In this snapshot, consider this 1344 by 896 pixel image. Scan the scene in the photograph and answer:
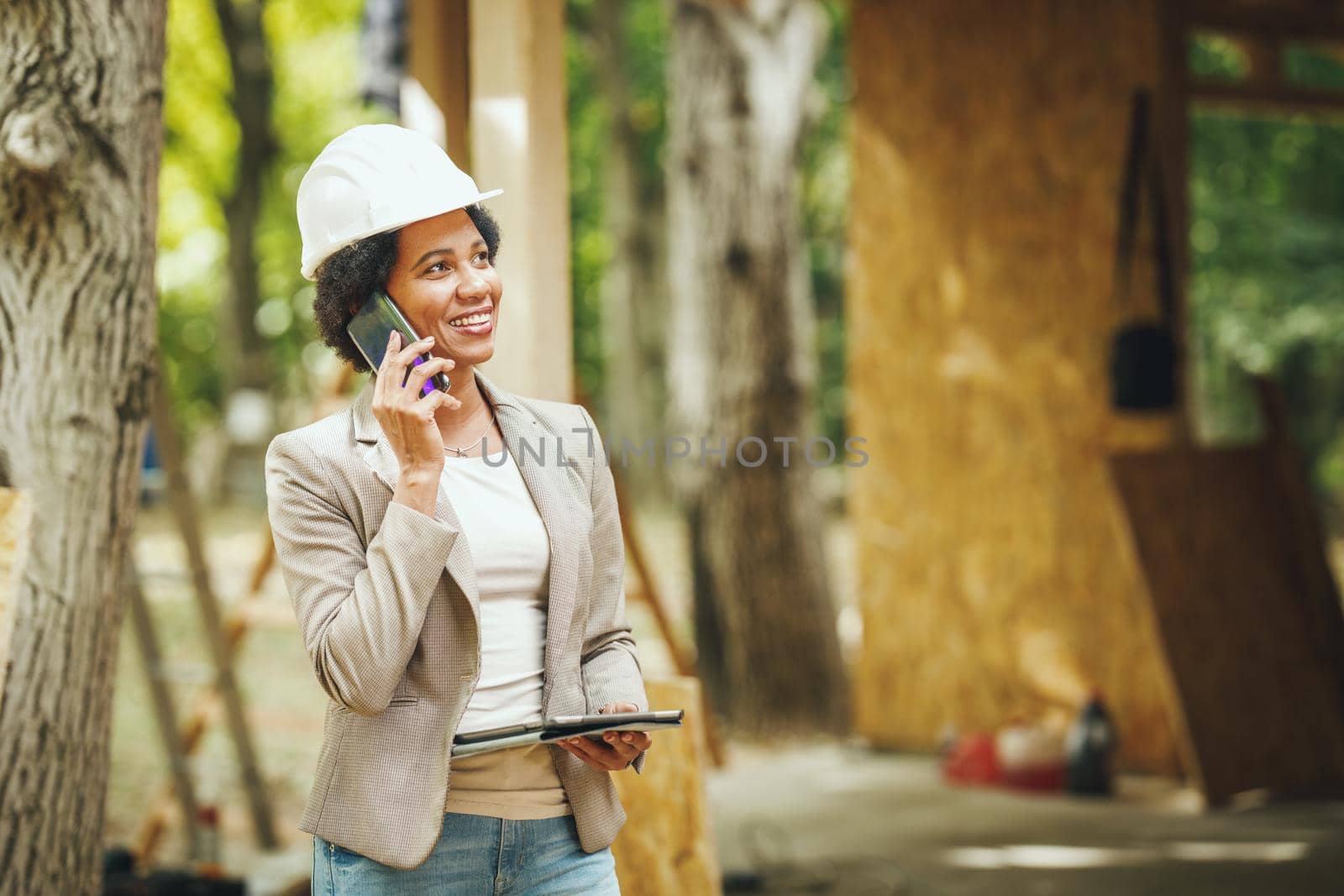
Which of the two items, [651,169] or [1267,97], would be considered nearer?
[1267,97]

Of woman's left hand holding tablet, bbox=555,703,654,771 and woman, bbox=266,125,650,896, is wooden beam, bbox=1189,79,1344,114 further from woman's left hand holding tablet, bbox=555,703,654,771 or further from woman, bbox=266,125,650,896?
woman's left hand holding tablet, bbox=555,703,654,771

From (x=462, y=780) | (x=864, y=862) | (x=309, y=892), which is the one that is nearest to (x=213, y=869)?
(x=309, y=892)

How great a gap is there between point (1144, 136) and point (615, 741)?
5286mm

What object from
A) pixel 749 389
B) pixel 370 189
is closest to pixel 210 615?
pixel 749 389

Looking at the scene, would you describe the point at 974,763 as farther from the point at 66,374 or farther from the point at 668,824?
the point at 66,374

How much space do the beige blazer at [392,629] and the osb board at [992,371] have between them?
4.79 meters

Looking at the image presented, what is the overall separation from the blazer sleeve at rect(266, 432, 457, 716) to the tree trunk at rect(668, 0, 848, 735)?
6.11m

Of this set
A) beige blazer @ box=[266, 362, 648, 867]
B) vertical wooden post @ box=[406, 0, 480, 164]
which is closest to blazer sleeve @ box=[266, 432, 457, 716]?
beige blazer @ box=[266, 362, 648, 867]

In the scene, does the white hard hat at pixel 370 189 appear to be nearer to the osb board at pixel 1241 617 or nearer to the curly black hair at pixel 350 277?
the curly black hair at pixel 350 277

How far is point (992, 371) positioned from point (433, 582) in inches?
226

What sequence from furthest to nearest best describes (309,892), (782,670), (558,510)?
(782,670) < (309,892) < (558,510)

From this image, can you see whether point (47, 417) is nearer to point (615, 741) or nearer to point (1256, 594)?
point (615, 741)

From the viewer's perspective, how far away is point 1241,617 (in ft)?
22.1

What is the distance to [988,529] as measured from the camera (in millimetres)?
7508
